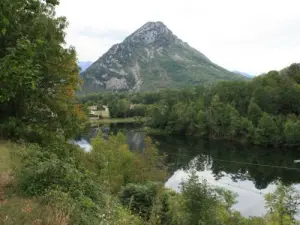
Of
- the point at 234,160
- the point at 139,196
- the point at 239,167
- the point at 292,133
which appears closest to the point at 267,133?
the point at 292,133

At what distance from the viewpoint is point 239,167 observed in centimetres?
5309

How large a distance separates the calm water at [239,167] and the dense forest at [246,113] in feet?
22.5

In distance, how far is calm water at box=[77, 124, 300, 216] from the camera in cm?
3980

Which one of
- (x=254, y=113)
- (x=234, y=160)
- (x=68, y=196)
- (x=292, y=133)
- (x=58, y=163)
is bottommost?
(x=234, y=160)

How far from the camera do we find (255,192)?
131ft

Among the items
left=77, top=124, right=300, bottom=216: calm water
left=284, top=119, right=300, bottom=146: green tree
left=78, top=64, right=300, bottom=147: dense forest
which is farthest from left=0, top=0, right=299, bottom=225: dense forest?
left=78, top=64, right=300, bottom=147: dense forest

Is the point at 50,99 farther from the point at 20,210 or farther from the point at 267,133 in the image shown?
the point at 267,133

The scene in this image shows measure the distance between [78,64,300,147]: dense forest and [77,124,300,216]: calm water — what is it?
22.5 ft

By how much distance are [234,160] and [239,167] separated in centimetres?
558

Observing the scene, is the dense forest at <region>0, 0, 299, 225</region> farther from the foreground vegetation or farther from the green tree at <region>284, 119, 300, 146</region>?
the green tree at <region>284, 119, 300, 146</region>

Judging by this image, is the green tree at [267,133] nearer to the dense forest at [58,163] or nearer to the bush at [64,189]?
the dense forest at [58,163]

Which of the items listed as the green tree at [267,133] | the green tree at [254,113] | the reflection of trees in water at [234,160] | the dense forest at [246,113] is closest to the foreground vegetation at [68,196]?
the reflection of trees in water at [234,160]

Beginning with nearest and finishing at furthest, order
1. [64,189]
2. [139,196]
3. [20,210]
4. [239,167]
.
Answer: [20,210], [64,189], [139,196], [239,167]

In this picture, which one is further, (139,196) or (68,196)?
(139,196)
